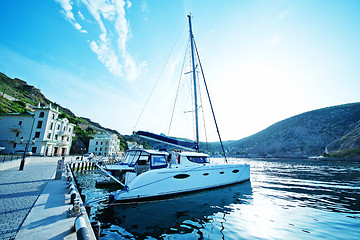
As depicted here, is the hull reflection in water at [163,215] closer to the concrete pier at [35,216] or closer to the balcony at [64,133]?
the concrete pier at [35,216]

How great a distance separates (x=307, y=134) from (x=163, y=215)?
410 ft

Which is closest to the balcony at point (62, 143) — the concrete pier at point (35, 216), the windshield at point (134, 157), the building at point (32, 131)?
the building at point (32, 131)

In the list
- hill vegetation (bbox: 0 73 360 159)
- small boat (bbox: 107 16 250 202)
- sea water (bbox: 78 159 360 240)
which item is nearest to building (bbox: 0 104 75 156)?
hill vegetation (bbox: 0 73 360 159)

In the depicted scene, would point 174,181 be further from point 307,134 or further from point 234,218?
point 307,134

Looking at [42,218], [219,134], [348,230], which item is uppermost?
[219,134]

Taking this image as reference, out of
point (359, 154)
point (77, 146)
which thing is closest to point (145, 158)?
point (77, 146)

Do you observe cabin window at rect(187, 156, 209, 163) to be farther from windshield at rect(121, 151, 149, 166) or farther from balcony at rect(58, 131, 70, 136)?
balcony at rect(58, 131, 70, 136)

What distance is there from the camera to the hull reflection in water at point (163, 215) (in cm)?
556

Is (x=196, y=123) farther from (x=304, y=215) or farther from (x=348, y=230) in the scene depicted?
(x=348, y=230)

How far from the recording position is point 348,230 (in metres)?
5.66

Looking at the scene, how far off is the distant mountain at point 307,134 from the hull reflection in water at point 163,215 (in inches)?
3561

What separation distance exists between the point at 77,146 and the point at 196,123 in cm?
5482

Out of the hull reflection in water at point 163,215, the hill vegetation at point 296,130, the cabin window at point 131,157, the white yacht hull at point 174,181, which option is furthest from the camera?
the hill vegetation at point 296,130

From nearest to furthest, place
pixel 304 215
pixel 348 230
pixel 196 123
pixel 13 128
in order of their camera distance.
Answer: pixel 348 230 → pixel 304 215 → pixel 196 123 → pixel 13 128
